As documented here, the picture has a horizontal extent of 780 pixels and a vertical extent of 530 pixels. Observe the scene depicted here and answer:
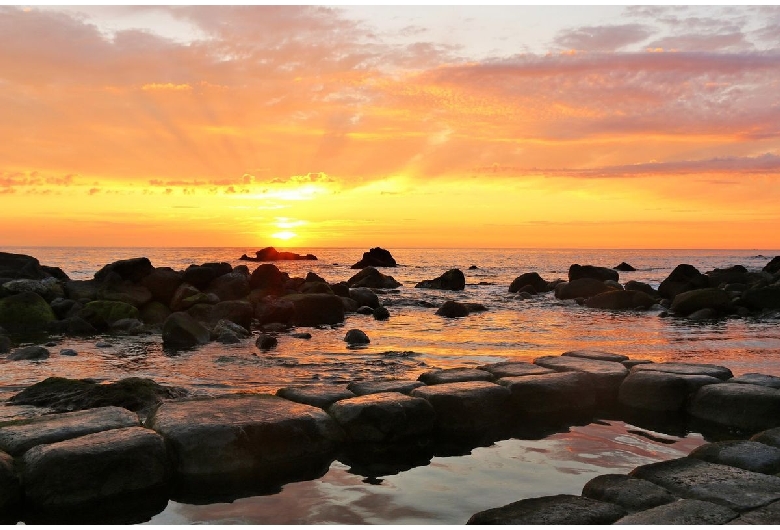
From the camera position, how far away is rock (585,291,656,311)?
2309cm

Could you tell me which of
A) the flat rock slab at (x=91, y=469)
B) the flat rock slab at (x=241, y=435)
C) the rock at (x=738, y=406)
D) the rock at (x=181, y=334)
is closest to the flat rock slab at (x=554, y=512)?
Answer: the flat rock slab at (x=241, y=435)

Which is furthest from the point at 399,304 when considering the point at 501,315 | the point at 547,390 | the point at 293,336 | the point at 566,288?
the point at 547,390

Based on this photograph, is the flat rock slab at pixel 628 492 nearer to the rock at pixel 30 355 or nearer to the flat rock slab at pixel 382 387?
the flat rock slab at pixel 382 387

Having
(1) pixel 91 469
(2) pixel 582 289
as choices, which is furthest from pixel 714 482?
(2) pixel 582 289

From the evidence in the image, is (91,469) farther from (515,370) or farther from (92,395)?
(515,370)

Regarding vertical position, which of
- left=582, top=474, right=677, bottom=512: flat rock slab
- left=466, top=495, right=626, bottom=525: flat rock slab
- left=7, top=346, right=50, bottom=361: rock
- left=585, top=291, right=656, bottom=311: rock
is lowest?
left=7, top=346, right=50, bottom=361: rock

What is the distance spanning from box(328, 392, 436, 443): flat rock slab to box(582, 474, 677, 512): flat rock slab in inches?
75.9

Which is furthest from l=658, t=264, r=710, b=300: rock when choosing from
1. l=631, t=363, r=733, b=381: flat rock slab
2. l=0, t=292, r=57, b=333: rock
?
l=0, t=292, r=57, b=333: rock

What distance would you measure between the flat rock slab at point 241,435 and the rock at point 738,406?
3.88m

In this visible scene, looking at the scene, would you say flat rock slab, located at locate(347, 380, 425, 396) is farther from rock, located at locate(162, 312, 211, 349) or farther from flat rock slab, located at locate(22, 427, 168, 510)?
rock, located at locate(162, 312, 211, 349)

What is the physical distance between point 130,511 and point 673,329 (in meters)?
15.8

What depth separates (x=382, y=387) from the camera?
666cm

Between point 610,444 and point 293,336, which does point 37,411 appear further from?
point 293,336

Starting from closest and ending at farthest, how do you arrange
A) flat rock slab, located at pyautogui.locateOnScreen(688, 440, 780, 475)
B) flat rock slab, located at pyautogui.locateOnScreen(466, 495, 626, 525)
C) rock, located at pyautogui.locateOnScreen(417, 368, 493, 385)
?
flat rock slab, located at pyautogui.locateOnScreen(466, 495, 626, 525) < flat rock slab, located at pyautogui.locateOnScreen(688, 440, 780, 475) < rock, located at pyautogui.locateOnScreen(417, 368, 493, 385)
